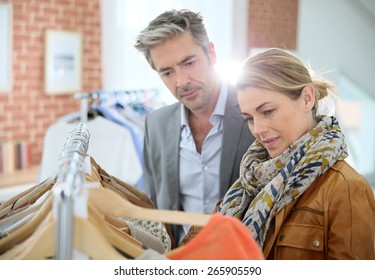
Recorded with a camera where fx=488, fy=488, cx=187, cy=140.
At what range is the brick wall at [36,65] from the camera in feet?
11.9

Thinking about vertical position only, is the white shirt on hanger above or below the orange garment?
below

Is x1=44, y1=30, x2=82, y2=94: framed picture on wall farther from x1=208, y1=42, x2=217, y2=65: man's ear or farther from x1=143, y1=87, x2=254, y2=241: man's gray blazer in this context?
x1=208, y1=42, x2=217, y2=65: man's ear

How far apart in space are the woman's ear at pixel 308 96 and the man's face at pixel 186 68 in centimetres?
48

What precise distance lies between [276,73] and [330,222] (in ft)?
1.33

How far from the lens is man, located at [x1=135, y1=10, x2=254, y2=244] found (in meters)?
1.67

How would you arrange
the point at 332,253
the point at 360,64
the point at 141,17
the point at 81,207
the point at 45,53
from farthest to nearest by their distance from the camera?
1. the point at 360,64
2. the point at 141,17
3. the point at 45,53
4. the point at 332,253
5. the point at 81,207

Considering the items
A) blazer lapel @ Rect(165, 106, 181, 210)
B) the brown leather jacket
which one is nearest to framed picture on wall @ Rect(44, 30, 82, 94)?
blazer lapel @ Rect(165, 106, 181, 210)

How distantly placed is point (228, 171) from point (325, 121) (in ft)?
1.58

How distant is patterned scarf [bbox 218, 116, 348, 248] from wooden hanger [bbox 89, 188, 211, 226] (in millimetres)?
451

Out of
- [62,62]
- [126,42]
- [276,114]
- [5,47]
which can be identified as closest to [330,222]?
A: [276,114]

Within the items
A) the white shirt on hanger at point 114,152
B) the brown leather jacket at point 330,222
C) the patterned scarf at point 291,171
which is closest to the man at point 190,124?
the patterned scarf at point 291,171
